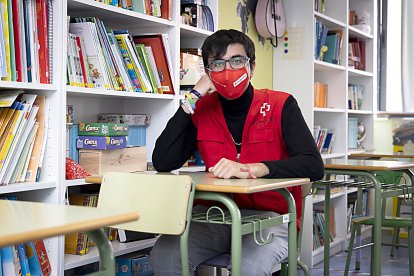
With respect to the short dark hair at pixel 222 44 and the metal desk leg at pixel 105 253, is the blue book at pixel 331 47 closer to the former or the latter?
the short dark hair at pixel 222 44

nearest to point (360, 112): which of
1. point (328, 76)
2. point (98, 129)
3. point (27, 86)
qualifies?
point (328, 76)

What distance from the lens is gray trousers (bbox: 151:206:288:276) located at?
2.26m

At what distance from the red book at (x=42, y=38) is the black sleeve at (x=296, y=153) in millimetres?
916

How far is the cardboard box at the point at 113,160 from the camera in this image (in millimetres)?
2918

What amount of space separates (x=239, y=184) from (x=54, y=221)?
881 millimetres

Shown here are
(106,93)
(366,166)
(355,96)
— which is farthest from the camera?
(355,96)

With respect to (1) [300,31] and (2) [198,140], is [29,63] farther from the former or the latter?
(1) [300,31]

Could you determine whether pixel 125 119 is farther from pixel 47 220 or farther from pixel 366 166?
pixel 47 220

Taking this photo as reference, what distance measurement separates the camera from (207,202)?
2.56 metres

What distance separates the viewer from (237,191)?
200 centimetres

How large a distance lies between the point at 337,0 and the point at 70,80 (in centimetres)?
310

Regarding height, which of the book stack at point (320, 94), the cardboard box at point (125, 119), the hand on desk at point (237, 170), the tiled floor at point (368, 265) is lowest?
the tiled floor at point (368, 265)

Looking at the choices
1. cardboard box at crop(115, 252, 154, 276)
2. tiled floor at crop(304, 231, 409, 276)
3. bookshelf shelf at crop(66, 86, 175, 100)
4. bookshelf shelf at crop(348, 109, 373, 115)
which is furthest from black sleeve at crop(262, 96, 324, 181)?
Result: bookshelf shelf at crop(348, 109, 373, 115)

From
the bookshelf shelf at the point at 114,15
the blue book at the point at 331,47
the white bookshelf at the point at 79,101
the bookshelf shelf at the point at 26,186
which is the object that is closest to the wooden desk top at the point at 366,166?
the white bookshelf at the point at 79,101
